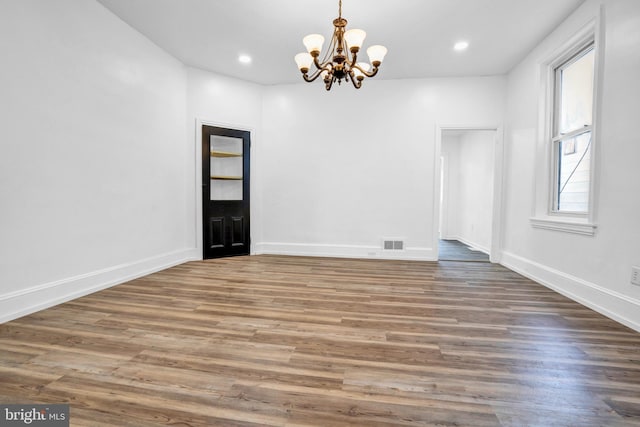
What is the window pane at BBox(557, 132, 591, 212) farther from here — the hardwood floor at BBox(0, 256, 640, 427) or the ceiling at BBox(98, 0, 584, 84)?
the ceiling at BBox(98, 0, 584, 84)

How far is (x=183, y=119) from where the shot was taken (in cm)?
425

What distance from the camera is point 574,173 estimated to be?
309 cm

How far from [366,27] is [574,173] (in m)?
2.77

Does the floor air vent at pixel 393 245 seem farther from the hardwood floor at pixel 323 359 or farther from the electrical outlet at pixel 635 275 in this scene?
the electrical outlet at pixel 635 275

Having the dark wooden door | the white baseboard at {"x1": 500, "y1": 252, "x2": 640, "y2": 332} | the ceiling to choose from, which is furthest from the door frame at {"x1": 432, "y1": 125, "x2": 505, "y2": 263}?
the dark wooden door

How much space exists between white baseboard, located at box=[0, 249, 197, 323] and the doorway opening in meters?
4.32

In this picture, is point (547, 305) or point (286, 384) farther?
point (547, 305)

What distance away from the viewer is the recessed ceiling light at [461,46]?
11.5 ft

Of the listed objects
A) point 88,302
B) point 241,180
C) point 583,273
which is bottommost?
point 88,302

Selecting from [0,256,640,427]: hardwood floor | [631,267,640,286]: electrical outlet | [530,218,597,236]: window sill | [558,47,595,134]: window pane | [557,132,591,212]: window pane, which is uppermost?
[558,47,595,134]: window pane

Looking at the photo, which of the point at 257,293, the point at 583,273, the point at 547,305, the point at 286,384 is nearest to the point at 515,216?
the point at 583,273

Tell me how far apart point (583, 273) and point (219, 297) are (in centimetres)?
347

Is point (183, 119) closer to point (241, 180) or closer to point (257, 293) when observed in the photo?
point (241, 180)

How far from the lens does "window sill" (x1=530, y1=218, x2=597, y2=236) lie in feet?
8.64
